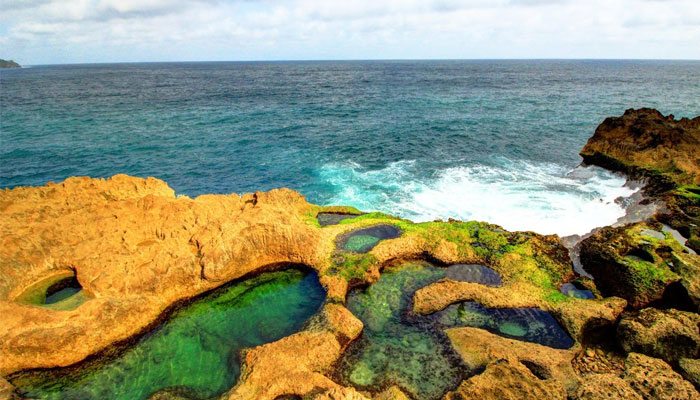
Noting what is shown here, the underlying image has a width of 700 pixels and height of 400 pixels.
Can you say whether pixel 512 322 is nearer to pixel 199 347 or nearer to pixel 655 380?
pixel 655 380

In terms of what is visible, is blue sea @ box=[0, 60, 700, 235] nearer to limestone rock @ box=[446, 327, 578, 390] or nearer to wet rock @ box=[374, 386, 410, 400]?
limestone rock @ box=[446, 327, 578, 390]

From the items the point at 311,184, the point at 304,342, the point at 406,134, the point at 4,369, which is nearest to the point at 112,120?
the point at 311,184

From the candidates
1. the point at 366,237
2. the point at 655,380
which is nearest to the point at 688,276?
the point at 655,380

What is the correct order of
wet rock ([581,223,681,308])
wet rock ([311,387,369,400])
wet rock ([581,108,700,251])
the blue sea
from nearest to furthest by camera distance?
1. wet rock ([311,387,369,400])
2. wet rock ([581,223,681,308])
3. wet rock ([581,108,700,251])
4. the blue sea

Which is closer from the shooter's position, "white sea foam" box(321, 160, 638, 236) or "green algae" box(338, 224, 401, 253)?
"green algae" box(338, 224, 401, 253)

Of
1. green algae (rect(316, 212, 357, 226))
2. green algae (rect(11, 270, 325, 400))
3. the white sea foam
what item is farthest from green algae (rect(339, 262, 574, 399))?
the white sea foam

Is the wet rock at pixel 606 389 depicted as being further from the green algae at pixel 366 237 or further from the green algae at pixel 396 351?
the green algae at pixel 366 237

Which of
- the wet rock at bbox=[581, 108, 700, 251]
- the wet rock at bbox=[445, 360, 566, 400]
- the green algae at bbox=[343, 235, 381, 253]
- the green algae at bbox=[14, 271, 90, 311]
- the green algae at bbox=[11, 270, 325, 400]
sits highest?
the wet rock at bbox=[581, 108, 700, 251]

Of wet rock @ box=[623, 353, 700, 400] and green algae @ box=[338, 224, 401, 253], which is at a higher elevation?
green algae @ box=[338, 224, 401, 253]
